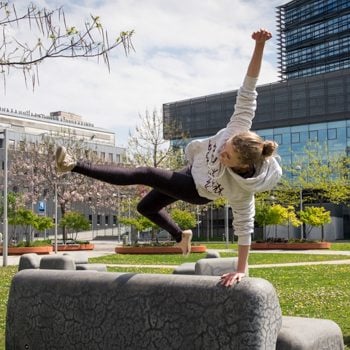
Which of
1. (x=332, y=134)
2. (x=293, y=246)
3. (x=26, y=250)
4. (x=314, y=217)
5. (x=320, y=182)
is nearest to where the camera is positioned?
(x=26, y=250)

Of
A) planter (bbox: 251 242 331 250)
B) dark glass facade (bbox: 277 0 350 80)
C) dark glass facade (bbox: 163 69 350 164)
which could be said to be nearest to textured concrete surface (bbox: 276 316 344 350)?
planter (bbox: 251 242 331 250)

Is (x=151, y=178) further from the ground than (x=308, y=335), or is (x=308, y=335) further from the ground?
(x=151, y=178)

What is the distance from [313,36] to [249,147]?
9292 cm

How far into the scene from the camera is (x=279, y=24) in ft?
313

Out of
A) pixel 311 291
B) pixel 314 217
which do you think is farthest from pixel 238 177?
pixel 314 217

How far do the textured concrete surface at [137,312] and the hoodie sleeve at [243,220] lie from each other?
444 millimetres

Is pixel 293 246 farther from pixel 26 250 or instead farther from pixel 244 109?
pixel 244 109

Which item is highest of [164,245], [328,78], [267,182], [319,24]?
[319,24]

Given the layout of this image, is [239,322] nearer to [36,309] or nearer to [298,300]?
[36,309]

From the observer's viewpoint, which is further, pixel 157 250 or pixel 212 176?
pixel 157 250

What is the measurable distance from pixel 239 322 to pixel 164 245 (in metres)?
→ 29.4

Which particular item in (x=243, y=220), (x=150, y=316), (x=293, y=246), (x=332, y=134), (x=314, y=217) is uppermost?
(x=332, y=134)

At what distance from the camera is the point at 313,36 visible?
92938 mm

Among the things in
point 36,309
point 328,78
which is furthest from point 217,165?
point 328,78
